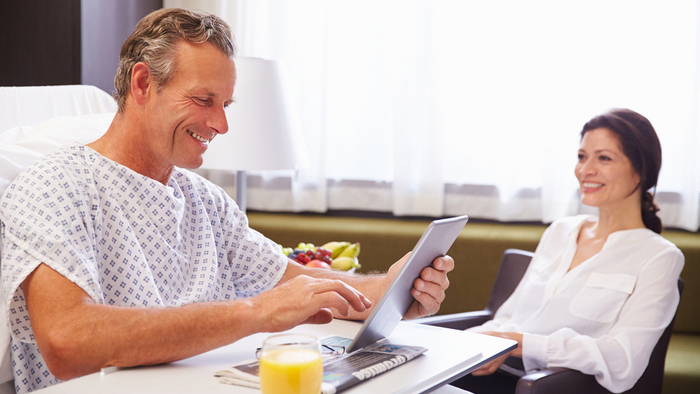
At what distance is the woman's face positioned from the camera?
2.08m

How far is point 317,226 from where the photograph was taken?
3.04 m

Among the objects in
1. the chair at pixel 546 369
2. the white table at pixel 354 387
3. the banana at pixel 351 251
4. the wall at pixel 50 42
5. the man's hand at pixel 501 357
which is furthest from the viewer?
the wall at pixel 50 42

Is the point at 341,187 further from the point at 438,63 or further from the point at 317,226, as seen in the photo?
the point at 438,63

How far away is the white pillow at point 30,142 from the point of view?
1235mm

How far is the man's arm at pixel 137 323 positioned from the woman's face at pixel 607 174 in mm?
1291

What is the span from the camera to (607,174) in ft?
6.84

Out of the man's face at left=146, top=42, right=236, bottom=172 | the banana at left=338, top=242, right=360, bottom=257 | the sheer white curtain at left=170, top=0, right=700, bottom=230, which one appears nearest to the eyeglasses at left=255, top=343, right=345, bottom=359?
the man's face at left=146, top=42, right=236, bottom=172

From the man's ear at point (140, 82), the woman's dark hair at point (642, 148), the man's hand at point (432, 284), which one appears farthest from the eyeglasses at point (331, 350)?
the woman's dark hair at point (642, 148)

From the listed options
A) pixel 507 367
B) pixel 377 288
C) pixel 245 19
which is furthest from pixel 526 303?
pixel 245 19

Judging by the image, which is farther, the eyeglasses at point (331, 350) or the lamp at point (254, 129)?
the lamp at point (254, 129)

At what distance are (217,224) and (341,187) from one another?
167cm

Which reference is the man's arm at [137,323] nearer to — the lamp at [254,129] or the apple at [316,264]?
the apple at [316,264]

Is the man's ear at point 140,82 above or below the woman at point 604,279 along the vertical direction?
above

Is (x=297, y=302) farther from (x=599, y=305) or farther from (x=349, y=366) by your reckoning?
(x=599, y=305)
